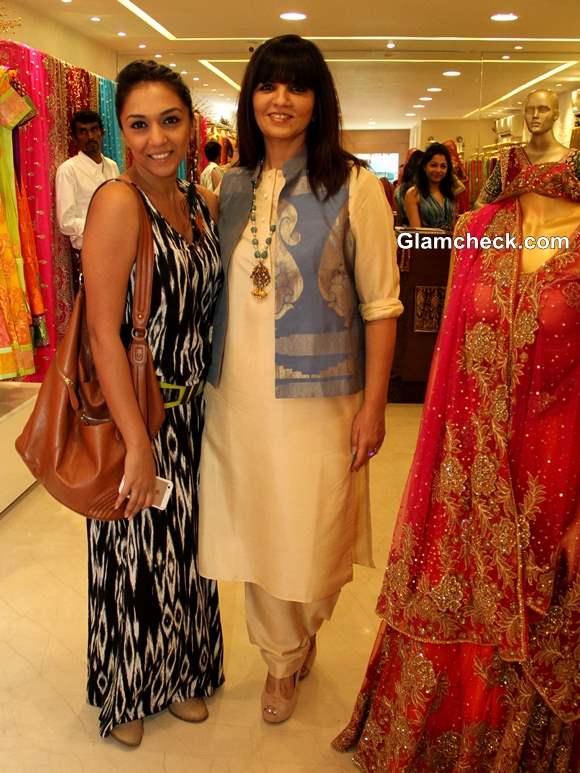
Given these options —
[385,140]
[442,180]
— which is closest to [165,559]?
[442,180]

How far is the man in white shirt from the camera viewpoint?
4648 millimetres

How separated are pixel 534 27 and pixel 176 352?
18.4ft

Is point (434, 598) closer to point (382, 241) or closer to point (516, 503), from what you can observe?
point (516, 503)

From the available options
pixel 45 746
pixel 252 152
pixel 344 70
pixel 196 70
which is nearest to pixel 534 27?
pixel 344 70

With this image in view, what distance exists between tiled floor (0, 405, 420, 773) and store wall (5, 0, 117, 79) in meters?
4.48

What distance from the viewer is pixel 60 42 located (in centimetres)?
678

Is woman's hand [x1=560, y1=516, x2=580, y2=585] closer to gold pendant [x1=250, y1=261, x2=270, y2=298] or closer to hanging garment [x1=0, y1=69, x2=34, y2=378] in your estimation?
gold pendant [x1=250, y1=261, x2=270, y2=298]

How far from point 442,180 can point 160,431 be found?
431cm

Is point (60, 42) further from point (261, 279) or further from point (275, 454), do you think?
point (275, 454)

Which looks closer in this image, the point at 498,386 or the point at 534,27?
the point at 498,386

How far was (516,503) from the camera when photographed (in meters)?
1.51

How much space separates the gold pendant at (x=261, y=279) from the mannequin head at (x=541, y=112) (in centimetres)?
324

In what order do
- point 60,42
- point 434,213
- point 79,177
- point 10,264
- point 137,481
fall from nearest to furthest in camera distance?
1. point 137,481
2. point 10,264
3. point 79,177
4. point 434,213
5. point 60,42

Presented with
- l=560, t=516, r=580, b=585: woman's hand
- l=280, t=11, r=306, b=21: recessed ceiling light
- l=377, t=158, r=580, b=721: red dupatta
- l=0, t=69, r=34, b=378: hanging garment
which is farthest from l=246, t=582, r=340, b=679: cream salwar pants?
l=280, t=11, r=306, b=21: recessed ceiling light
